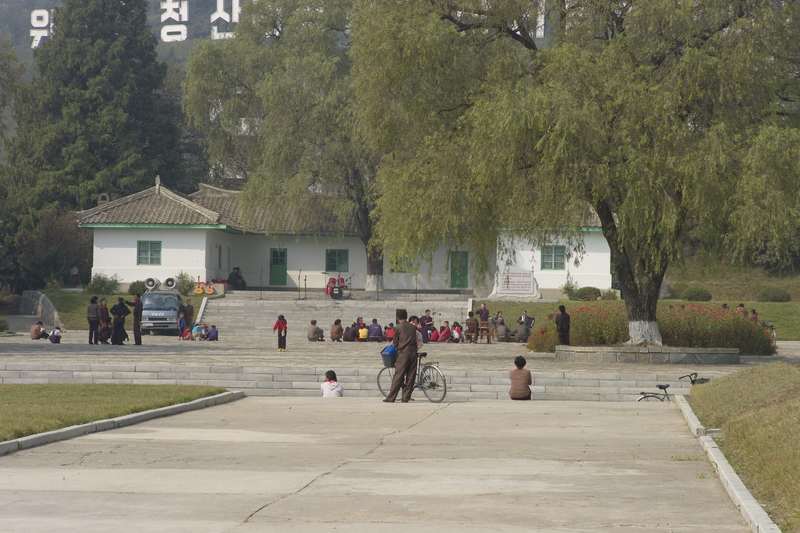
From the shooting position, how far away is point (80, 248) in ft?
220

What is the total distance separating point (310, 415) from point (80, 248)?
164 ft

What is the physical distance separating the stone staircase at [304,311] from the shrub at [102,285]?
5848 mm

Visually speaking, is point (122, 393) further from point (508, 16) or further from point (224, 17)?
point (224, 17)

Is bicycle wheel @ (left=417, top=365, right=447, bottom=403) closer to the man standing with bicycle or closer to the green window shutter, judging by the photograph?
the man standing with bicycle

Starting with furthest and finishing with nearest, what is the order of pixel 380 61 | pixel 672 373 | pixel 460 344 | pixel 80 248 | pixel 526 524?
pixel 80 248 → pixel 460 344 → pixel 380 61 → pixel 672 373 → pixel 526 524

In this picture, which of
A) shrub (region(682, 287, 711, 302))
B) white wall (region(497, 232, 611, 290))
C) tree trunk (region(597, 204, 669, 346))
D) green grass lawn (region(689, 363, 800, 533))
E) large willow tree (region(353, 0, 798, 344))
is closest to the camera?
green grass lawn (region(689, 363, 800, 533))

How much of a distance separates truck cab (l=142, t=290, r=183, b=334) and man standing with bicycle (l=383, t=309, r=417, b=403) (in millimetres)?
27956

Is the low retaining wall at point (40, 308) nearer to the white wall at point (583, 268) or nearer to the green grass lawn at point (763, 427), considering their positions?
the white wall at point (583, 268)

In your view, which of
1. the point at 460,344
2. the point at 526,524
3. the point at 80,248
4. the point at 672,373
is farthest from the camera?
the point at 80,248

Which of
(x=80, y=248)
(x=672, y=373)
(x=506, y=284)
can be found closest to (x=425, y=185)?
(x=672, y=373)

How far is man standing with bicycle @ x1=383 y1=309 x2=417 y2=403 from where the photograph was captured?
2170cm

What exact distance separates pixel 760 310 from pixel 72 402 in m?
38.2

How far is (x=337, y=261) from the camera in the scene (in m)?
66.4

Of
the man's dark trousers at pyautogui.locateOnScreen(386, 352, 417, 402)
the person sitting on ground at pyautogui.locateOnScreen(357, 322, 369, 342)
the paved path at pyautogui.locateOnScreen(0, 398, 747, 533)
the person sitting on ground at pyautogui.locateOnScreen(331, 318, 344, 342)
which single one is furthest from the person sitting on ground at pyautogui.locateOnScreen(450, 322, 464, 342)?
the paved path at pyautogui.locateOnScreen(0, 398, 747, 533)
